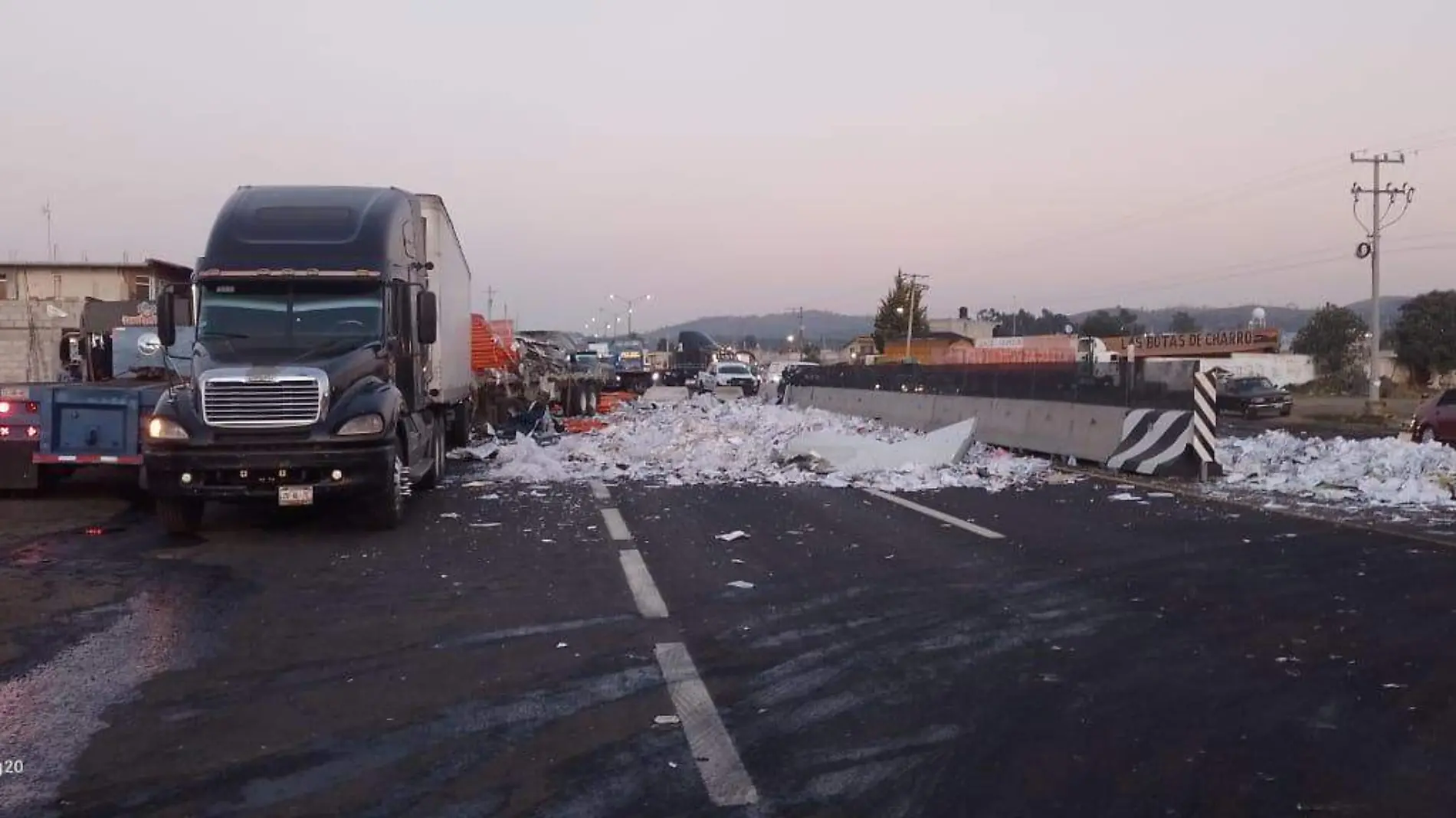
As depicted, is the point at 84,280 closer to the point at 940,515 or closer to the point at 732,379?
the point at 732,379

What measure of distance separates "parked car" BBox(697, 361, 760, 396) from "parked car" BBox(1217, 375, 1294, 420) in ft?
73.8

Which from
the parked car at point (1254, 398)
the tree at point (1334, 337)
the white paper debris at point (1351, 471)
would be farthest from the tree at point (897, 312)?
the white paper debris at point (1351, 471)

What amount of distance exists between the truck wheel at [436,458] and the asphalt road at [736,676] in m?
4.28

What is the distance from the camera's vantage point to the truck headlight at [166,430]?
39.6 ft

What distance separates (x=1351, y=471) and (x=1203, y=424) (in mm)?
2085

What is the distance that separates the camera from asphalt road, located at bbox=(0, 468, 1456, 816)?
5277mm

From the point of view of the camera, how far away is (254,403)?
1219cm

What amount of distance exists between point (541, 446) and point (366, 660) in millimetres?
15459

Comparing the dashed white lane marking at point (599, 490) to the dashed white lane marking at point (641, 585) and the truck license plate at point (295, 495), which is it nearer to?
the dashed white lane marking at point (641, 585)

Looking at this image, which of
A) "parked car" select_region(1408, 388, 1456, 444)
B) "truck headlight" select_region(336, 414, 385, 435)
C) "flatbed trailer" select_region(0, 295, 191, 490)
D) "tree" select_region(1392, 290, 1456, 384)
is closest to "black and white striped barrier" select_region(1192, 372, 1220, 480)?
"parked car" select_region(1408, 388, 1456, 444)

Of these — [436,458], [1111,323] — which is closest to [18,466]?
[436,458]

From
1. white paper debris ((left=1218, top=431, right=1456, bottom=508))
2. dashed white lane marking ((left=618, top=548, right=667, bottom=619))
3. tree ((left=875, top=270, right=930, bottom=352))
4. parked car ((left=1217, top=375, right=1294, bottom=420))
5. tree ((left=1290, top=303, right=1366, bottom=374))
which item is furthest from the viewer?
tree ((left=875, top=270, right=930, bottom=352))

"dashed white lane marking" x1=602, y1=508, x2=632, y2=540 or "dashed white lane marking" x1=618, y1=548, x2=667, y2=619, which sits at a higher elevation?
"dashed white lane marking" x1=602, y1=508, x2=632, y2=540

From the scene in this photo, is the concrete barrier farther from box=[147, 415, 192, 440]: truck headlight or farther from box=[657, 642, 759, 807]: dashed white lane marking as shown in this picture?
box=[147, 415, 192, 440]: truck headlight
